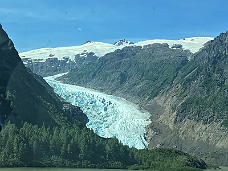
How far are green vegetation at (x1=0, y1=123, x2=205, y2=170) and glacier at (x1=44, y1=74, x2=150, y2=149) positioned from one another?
43686mm

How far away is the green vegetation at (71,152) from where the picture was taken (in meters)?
77.5

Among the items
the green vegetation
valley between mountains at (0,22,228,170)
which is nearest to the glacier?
valley between mountains at (0,22,228,170)

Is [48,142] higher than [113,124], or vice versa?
[48,142]

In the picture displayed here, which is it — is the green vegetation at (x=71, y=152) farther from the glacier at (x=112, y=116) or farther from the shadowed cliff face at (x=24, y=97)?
the glacier at (x=112, y=116)

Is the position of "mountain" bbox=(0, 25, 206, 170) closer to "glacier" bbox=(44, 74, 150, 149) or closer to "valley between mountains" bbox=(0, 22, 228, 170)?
"valley between mountains" bbox=(0, 22, 228, 170)

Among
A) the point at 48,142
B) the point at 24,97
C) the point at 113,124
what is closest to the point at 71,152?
the point at 48,142

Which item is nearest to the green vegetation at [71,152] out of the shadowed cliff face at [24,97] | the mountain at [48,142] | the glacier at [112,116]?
the mountain at [48,142]

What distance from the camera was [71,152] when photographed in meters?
90.4

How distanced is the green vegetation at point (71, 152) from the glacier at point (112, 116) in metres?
43.7

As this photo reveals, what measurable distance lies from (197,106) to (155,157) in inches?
2513

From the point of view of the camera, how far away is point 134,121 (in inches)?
6560

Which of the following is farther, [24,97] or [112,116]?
[112,116]

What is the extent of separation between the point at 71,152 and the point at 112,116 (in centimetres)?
7809

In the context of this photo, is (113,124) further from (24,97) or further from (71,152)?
(71,152)
